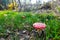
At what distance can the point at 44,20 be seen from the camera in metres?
4.47

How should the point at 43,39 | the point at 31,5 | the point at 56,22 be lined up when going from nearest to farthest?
the point at 43,39 → the point at 56,22 → the point at 31,5

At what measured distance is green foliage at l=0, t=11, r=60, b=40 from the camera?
4.01 meters

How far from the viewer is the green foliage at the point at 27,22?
401cm

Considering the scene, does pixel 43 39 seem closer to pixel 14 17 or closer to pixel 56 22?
pixel 56 22

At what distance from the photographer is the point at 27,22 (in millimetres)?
4348

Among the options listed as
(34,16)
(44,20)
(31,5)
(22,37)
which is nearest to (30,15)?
(34,16)

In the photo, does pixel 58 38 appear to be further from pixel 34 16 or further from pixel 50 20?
pixel 34 16

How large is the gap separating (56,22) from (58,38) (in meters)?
0.56

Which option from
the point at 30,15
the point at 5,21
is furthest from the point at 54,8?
the point at 5,21

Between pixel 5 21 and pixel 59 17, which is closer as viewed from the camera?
pixel 5 21

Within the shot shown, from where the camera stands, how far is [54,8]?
5.77 meters

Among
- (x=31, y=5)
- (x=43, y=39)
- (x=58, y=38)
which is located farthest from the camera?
(x=31, y=5)

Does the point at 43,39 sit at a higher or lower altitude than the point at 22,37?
higher

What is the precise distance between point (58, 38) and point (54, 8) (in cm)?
202
